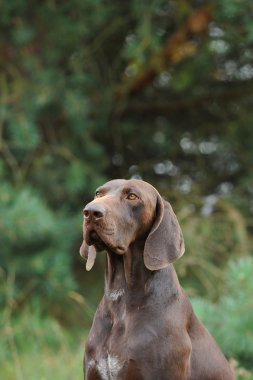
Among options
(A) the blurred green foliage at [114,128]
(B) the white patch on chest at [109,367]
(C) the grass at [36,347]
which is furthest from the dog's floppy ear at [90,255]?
(A) the blurred green foliage at [114,128]

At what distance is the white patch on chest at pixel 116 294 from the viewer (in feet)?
9.97

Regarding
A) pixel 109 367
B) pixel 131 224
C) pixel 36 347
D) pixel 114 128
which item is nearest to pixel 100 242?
pixel 131 224

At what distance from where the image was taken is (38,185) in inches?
278

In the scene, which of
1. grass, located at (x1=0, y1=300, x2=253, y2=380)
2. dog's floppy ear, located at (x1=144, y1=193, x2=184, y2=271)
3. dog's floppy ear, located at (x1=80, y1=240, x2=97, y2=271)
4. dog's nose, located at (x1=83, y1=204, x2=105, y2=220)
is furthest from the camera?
grass, located at (x1=0, y1=300, x2=253, y2=380)

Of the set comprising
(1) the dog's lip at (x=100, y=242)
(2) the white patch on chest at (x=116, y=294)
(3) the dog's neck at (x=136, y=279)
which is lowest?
(2) the white patch on chest at (x=116, y=294)

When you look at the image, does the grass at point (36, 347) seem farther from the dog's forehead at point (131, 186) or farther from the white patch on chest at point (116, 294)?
the dog's forehead at point (131, 186)

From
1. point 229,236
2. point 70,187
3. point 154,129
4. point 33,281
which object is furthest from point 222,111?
point 33,281

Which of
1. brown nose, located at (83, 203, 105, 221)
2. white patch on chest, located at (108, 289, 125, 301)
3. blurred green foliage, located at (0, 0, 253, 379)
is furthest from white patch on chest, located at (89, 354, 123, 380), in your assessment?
blurred green foliage, located at (0, 0, 253, 379)

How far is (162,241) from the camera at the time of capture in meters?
2.98

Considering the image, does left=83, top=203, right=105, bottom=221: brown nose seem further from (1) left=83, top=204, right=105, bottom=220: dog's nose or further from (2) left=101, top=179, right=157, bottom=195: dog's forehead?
(2) left=101, top=179, right=157, bottom=195: dog's forehead

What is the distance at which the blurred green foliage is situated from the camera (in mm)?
6469

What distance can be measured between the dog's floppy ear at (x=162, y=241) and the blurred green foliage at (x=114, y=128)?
3060 mm

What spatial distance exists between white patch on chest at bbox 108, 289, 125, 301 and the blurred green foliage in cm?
296

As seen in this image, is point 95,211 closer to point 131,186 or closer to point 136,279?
point 131,186
